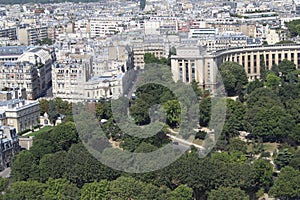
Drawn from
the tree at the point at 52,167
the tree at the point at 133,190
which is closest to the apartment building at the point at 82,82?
the tree at the point at 52,167

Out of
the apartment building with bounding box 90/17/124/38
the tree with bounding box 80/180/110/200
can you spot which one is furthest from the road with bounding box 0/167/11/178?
the apartment building with bounding box 90/17/124/38

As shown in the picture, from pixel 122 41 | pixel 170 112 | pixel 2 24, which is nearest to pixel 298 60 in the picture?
pixel 122 41

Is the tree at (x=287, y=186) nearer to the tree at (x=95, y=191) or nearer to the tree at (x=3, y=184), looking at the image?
the tree at (x=95, y=191)

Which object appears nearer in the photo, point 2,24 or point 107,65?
point 107,65

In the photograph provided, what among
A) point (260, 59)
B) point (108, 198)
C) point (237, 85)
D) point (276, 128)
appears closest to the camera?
point (108, 198)

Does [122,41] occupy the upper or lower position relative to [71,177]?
upper

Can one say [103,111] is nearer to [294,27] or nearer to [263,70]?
[263,70]

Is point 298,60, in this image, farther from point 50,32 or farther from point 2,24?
point 2,24

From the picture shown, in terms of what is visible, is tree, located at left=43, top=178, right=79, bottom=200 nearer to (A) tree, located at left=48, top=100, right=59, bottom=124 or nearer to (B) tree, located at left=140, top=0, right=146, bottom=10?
(A) tree, located at left=48, top=100, right=59, bottom=124
